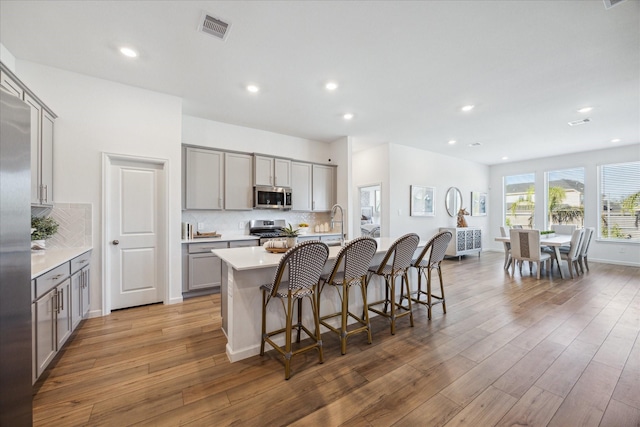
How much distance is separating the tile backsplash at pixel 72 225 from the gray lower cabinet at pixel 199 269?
1.11m

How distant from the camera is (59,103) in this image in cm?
301

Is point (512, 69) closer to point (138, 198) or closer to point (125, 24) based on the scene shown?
point (125, 24)

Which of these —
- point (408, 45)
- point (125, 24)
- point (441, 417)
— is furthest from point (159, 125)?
point (441, 417)

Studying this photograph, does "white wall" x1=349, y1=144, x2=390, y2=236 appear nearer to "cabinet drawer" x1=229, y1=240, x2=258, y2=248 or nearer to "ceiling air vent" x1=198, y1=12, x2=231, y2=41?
"cabinet drawer" x1=229, y1=240, x2=258, y2=248

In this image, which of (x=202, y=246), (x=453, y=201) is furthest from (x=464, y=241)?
(x=202, y=246)

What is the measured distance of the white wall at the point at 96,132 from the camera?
2992 millimetres

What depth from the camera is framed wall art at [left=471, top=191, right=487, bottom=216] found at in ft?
26.5

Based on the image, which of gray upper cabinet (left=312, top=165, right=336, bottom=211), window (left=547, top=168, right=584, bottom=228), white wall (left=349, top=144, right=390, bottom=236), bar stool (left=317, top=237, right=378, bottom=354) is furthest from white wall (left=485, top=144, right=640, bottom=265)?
bar stool (left=317, top=237, right=378, bottom=354)

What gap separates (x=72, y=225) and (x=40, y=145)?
908 millimetres

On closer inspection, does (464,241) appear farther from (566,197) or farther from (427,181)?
(566,197)

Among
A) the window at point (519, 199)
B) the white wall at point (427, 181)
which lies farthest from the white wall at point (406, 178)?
the window at point (519, 199)

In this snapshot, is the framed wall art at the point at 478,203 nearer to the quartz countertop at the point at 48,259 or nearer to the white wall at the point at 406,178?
the white wall at the point at 406,178

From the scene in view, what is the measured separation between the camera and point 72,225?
9.98ft

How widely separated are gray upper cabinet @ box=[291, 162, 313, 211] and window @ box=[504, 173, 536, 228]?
683 centimetres
